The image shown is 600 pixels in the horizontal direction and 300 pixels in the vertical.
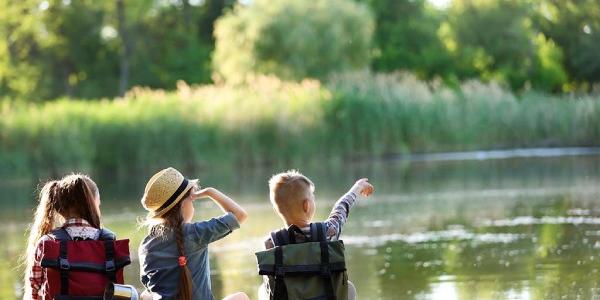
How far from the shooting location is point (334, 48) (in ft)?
114

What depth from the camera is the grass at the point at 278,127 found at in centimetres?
2478

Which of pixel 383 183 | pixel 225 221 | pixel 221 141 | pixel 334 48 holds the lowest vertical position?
pixel 225 221

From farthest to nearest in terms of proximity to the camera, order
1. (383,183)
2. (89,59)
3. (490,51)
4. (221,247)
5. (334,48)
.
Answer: (89,59) < (490,51) < (334,48) < (383,183) < (221,247)

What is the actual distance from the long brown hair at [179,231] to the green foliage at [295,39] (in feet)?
96.7

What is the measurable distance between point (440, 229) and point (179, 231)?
287 inches

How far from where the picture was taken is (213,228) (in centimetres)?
492

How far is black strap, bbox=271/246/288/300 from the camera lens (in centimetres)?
475

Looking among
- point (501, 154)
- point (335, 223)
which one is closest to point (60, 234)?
point (335, 223)

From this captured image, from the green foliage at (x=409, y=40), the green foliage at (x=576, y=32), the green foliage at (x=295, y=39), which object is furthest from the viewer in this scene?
→ the green foliage at (x=409, y=40)

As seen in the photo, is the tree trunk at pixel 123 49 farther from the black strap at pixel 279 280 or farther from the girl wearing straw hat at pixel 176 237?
the black strap at pixel 279 280

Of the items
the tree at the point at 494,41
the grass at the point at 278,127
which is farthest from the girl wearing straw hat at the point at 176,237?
the tree at the point at 494,41

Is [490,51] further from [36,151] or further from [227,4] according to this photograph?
[36,151]

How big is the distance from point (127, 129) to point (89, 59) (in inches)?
911

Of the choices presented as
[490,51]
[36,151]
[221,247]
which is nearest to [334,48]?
[490,51]
